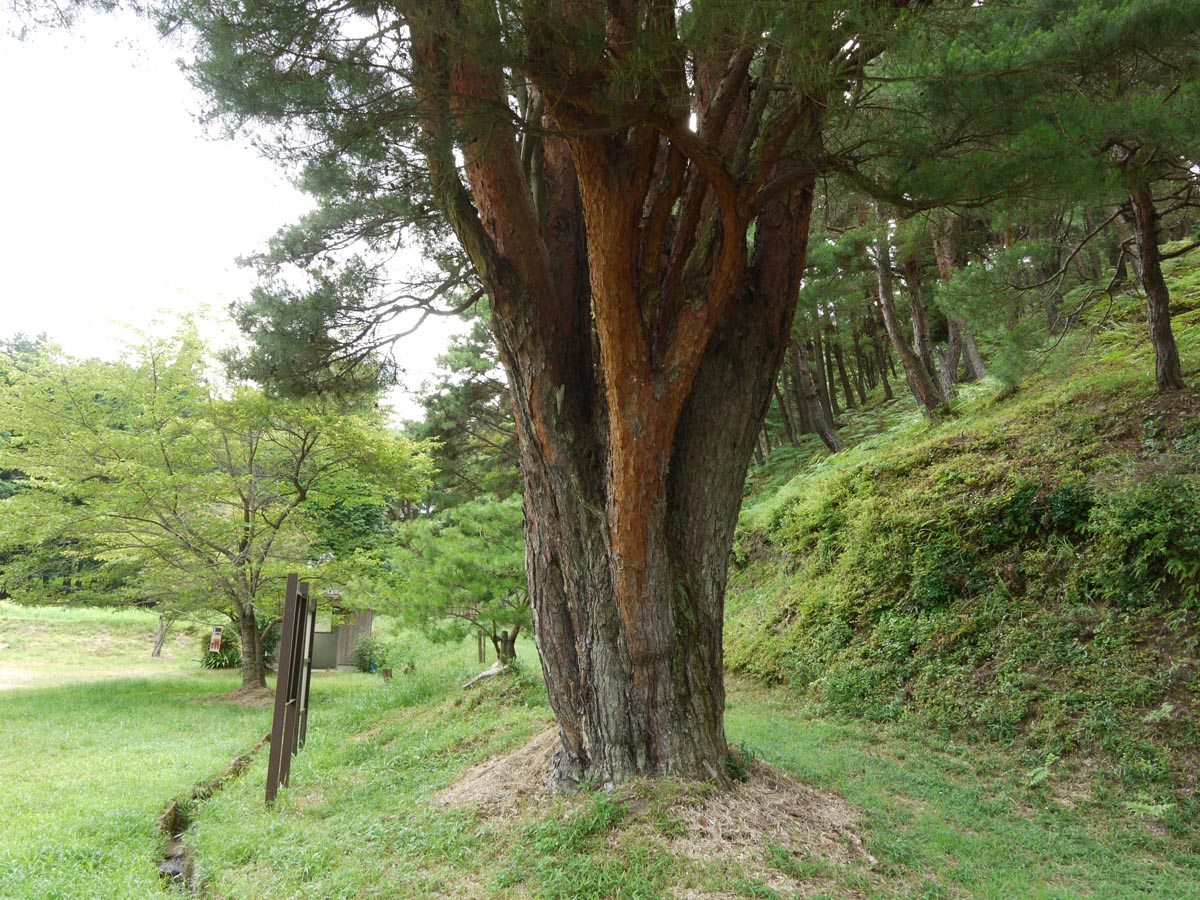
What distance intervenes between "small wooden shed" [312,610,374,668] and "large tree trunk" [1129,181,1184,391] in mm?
16748

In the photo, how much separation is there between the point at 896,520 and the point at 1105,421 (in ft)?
7.39

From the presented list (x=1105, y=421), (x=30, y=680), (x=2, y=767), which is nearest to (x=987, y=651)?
(x=1105, y=421)

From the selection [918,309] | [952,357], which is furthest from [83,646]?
[952,357]

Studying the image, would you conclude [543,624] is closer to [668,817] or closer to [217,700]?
[668,817]

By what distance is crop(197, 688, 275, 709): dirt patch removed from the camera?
38.4ft

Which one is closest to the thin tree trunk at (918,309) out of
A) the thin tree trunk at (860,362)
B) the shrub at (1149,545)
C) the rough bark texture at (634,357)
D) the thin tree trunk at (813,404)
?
the thin tree trunk at (813,404)

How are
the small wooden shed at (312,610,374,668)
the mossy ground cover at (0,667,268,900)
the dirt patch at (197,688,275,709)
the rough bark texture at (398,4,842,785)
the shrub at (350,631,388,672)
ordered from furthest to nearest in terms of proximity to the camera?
the small wooden shed at (312,610,374,668)
the shrub at (350,631,388,672)
the dirt patch at (197,688,275,709)
the mossy ground cover at (0,667,268,900)
the rough bark texture at (398,4,842,785)

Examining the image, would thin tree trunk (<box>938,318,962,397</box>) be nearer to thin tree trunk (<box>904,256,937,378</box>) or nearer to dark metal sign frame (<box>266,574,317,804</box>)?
thin tree trunk (<box>904,256,937,378</box>)

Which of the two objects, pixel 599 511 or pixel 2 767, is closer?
pixel 599 511

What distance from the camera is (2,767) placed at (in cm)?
678

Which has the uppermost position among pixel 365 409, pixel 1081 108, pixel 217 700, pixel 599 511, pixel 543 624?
pixel 1081 108

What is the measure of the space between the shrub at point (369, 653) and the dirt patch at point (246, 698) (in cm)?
438

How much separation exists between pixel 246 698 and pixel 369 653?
5598 mm

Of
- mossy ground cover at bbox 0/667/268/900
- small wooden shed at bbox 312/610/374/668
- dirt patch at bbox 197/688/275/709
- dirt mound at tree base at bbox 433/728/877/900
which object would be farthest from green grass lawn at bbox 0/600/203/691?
dirt mound at tree base at bbox 433/728/877/900
